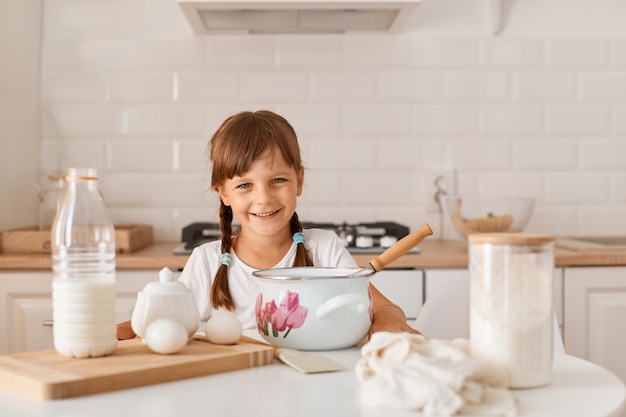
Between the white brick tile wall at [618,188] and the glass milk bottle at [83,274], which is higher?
the white brick tile wall at [618,188]

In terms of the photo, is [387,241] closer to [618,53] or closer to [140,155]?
[140,155]

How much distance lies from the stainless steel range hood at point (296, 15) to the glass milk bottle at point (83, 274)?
53.1 inches

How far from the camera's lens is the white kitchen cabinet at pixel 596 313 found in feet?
7.50

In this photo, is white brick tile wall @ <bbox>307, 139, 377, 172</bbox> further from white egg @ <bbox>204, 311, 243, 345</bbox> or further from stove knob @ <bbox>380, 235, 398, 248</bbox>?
white egg @ <bbox>204, 311, 243, 345</bbox>

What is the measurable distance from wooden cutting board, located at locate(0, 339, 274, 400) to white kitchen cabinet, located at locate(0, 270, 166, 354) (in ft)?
3.67

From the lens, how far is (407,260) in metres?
2.26

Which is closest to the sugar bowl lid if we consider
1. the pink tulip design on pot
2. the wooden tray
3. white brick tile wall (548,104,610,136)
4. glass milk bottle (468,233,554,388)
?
the pink tulip design on pot

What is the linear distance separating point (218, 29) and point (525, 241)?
1.94 metres

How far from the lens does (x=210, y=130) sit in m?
2.77

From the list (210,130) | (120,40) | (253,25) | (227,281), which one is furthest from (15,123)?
(227,281)

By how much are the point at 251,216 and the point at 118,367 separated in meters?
0.68

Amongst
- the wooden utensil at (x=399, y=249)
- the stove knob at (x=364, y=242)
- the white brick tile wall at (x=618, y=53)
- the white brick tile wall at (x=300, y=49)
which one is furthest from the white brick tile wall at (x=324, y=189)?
the wooden utensil at (x=399, y=249)

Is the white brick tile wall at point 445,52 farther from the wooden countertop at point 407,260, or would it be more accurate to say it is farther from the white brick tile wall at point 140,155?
the white brick tile wall at point 140,155

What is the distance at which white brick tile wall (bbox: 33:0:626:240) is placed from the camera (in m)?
2.77
